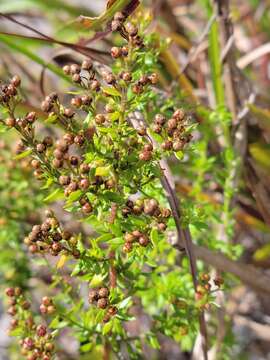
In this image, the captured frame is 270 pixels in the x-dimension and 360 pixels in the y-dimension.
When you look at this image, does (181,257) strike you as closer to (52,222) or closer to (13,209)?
(13,209)

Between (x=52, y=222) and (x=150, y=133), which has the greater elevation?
(x=150, y=133)

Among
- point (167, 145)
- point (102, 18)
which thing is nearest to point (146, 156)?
point (167, 145)

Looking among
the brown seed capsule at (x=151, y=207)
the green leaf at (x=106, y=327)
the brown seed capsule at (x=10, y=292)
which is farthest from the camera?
the brown seed capsule at (x=10, y=292)

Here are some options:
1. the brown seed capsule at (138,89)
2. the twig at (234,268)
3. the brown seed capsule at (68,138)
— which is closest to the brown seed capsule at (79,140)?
the brown seed capsule at (68,138)

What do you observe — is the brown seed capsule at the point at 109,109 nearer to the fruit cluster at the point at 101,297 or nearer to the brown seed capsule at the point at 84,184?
the brown seed capsule at the point at 84,184

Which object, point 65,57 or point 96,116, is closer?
point 96,116

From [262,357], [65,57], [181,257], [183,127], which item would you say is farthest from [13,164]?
[262,357]

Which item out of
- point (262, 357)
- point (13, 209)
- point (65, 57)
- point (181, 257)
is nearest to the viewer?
point (181, 257)

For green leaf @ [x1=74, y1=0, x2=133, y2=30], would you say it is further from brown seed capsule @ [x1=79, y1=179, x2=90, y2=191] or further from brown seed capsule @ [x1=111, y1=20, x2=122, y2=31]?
brown seed capsule @ [x1=79, y1=179, x2=90, y2=191]
